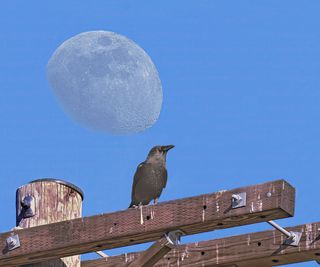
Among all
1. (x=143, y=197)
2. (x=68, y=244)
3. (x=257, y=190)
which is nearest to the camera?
(x=257, y=190)

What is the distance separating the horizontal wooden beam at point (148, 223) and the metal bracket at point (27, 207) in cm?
30

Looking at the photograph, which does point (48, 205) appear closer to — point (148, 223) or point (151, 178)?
point (148, 223)

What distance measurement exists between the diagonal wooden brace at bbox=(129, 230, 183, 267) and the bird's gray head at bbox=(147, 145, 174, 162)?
2.68 meters

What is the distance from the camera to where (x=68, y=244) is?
25.7ft

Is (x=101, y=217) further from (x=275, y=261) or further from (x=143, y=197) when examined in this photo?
(x=143, y=197)

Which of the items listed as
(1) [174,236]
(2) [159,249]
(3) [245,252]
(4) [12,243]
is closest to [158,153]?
(3) [245,252]

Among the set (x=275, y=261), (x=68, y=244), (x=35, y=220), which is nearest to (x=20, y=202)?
(x=35, y=220)

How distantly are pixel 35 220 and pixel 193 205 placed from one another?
54.2 inches

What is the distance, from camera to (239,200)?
24.2ft

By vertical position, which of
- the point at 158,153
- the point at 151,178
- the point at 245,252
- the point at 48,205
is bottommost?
the point at 245,252

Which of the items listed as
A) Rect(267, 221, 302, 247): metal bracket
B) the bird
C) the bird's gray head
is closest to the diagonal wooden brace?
Rect(267, 221, 302, 247): metal bracket

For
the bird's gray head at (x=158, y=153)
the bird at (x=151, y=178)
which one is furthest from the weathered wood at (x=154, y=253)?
the bird's gray head at (x=158, y=153)

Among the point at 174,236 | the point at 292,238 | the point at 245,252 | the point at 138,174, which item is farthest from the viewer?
the point at 138,174

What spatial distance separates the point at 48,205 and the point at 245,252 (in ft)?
4.90
